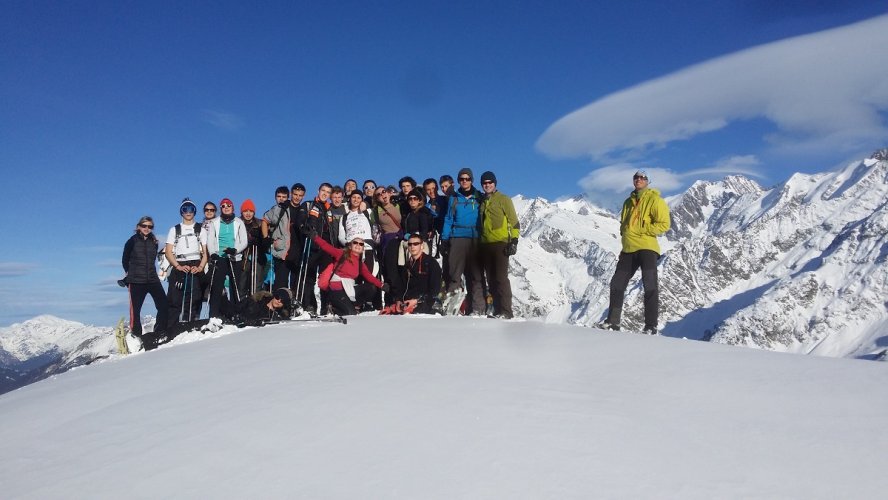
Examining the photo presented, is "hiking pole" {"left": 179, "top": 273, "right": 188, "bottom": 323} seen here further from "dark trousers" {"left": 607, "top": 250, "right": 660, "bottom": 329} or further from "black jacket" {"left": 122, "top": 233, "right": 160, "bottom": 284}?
"dark trousers" {"left": 607, "top": 250, "right": 660, "bottom": 329}

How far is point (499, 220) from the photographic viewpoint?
10164 millimetres

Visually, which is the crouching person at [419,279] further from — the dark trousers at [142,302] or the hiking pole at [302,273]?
the dark trousers at [142,302]

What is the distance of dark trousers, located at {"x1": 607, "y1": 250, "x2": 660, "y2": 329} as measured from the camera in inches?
359

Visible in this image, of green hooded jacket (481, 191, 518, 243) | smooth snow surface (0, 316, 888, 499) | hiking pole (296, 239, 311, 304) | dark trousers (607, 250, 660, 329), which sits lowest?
smooth snow surface (0, 316, 888, 499)

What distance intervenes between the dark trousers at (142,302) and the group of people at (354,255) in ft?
0.06

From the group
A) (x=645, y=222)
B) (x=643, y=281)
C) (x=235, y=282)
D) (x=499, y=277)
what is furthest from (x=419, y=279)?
(x=645, y=222)

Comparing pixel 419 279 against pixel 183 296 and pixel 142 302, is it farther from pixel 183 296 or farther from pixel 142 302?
pixel 142 302

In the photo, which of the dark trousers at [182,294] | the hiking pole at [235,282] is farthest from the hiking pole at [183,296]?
the hiking pole at [235,282]

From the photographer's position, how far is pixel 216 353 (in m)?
6.48

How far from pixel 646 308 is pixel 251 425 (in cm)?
728

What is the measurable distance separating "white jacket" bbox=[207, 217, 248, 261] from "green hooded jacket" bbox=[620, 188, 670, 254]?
21.6ft

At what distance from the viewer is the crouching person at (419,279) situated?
1067cm

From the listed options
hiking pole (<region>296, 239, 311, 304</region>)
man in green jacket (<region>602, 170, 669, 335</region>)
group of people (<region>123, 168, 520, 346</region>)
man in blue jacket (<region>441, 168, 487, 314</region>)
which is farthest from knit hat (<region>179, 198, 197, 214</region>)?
man in green jacket (<region>602, 170, 669, 335</region>)

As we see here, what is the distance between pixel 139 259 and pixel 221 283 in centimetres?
137
